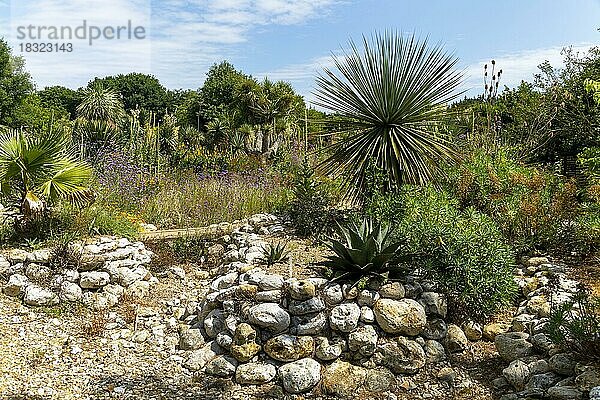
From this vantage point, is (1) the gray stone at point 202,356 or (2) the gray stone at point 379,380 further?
(1) the gray stone at point 202,356

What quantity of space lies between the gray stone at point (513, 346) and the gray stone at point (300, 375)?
152 centimetres

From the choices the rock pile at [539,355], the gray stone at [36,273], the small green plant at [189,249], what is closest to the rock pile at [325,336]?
the rock pile at [539,355]

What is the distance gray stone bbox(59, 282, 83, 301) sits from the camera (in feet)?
19.9

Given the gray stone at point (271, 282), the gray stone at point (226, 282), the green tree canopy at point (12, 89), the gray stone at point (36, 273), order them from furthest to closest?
the green tree canopy at point (12, 89) → the gray stone at point (36, 273) → the gray stone at point (226, 282) → the gray stone at point (271, 282)

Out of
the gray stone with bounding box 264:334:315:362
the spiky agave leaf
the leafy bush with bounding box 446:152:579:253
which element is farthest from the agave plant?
the leafy bush with bounding box 446:152:579:253

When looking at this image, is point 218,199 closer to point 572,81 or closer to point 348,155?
point 348,155

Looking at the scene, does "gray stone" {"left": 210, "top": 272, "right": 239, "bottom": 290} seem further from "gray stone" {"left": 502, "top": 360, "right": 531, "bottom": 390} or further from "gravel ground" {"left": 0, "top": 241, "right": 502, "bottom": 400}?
"gray stone" {"left": 502, "top": 360, "right": 531, "bottom": 390}

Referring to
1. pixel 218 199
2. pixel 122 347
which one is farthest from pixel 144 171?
pixel 122 347

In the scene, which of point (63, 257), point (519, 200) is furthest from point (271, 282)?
point (519, 200)

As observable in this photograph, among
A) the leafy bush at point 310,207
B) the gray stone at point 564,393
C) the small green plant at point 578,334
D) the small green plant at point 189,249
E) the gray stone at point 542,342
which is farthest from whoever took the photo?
the small green plant at point 189,249

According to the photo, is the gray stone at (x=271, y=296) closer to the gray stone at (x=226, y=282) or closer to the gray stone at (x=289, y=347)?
the gray stone at (x=289, y=347)

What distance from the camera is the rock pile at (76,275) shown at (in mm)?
6059

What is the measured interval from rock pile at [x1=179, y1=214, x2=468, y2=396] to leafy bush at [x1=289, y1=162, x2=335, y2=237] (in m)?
2.22

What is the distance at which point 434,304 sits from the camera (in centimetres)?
496
